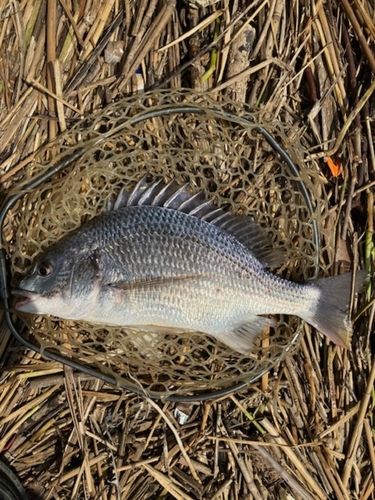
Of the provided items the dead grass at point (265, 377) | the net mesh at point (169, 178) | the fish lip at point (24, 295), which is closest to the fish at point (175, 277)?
the fish lip at point (24, 295)

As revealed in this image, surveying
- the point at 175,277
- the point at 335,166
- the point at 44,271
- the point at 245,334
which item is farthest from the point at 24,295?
the point at 335,166

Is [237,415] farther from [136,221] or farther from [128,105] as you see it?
[128,105]

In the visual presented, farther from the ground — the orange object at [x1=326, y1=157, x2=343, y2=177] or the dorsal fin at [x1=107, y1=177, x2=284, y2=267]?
the orange object at [x1=326, y1=157, x2=343, y2=177]

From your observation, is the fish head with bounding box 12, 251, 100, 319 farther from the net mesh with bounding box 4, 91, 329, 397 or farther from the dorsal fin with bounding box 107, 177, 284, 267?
the dorsal fin with bounding box 107, 177, 284, 267

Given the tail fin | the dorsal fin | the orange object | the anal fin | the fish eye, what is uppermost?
the orange object

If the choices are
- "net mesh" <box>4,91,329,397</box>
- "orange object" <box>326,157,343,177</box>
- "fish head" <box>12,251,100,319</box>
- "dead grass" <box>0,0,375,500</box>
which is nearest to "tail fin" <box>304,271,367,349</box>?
"net mesh" <box>4,91,329,397</box>

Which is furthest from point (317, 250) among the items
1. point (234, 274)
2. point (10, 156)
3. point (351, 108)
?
point (10, 156)

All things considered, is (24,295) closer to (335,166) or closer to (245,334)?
(245,334)
